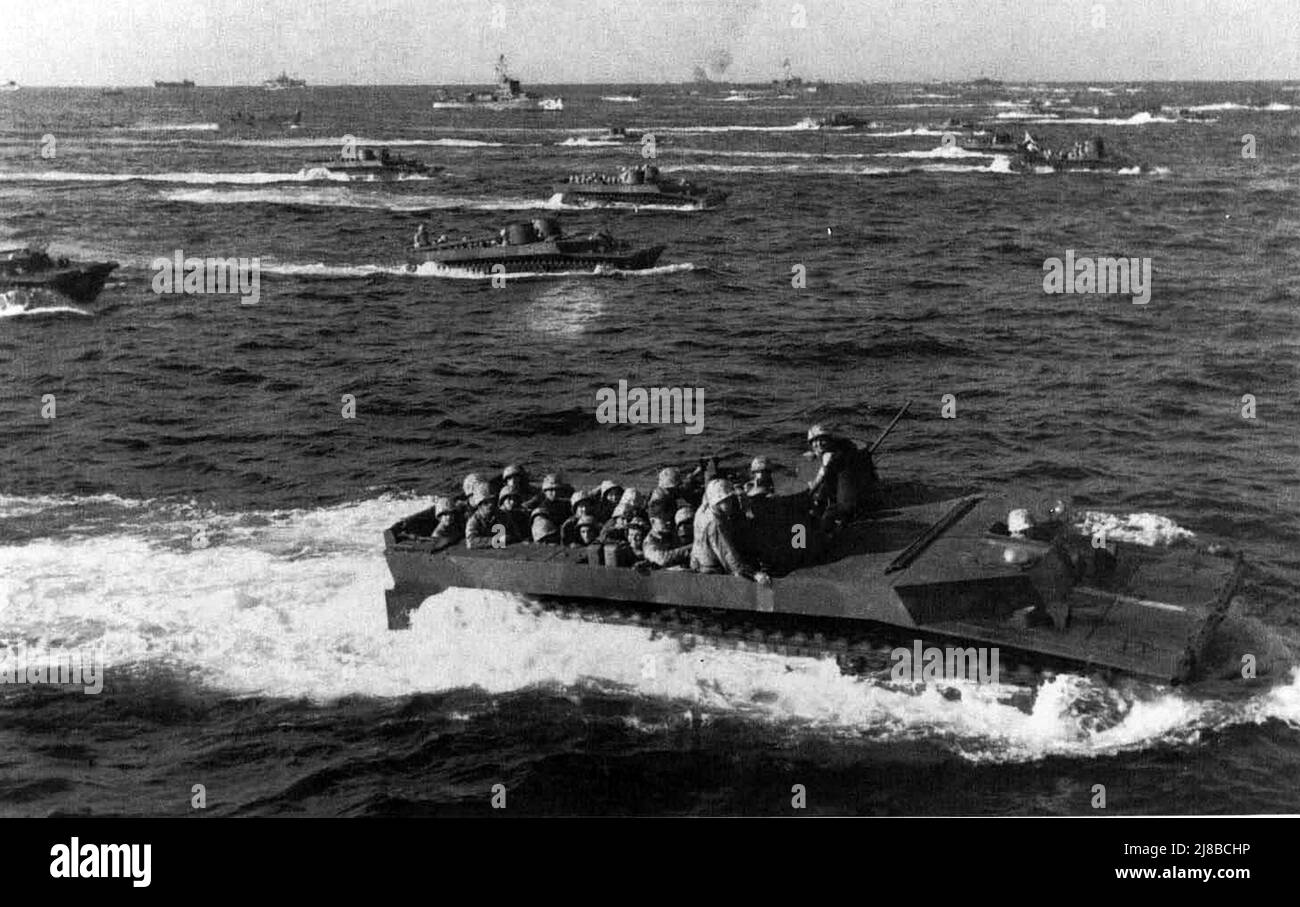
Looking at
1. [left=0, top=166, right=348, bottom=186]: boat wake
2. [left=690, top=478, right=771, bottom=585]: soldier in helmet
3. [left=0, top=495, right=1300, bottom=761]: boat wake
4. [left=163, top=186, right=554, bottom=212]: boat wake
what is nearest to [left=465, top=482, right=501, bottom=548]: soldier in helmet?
[left=0, top=495, right=1300, bottom=761]: boat wake

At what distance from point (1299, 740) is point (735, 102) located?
191153 mm

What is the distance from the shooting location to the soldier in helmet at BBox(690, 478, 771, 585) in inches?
585

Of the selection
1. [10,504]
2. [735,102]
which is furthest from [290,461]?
[735,102]

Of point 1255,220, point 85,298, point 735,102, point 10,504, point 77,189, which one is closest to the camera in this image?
point 10,504

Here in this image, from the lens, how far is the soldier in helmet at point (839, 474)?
1656 cm

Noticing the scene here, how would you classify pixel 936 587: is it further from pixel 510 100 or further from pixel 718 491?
pixel 510 100

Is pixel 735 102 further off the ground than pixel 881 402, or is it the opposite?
pixel 735 102

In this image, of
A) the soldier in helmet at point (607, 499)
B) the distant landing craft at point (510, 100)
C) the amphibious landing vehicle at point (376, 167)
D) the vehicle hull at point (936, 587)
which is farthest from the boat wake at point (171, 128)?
the vehicle hull at point (936, 587)

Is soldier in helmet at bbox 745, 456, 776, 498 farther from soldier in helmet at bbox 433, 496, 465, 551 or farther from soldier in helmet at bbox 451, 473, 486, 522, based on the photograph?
soldier in helmet at bbox 433, 496, 465, 551

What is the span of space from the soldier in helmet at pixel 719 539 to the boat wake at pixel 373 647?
1.29m

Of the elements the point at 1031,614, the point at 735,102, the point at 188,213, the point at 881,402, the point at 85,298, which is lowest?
the point at 1031,614

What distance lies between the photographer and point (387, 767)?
1378cm

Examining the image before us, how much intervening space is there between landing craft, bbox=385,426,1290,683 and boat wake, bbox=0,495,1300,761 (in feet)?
1.24
